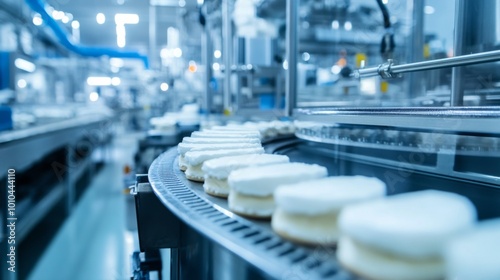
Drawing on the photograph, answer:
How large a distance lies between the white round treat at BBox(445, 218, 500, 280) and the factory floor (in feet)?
2.83

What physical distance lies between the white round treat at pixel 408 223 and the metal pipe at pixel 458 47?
2.83ft

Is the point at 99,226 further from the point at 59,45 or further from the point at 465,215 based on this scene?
the point at 465,215

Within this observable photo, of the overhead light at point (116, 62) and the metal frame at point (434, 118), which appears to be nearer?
the metal frame at point (434, 118)

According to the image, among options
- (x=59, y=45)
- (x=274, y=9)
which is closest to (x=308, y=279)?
(x=274, y=9)

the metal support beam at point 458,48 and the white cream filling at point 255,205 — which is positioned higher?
the metal support beam at point 458,48

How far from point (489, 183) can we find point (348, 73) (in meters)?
0.98

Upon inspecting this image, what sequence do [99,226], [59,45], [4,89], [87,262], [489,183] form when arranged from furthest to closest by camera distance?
[59,45], [99,226], [4,89], [87,262], [489,183]

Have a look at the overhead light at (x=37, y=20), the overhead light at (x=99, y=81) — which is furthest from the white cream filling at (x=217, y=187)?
the overhead light at (x=99, y=81)

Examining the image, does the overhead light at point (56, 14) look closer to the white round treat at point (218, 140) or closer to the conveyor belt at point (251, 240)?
the white round treat at point (218, 140)

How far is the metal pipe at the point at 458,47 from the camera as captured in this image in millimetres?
1070

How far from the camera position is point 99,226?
261 centimetres

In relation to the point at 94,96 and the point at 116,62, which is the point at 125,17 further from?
the point at 94,96

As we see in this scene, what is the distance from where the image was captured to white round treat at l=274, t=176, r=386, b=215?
38 centimetres

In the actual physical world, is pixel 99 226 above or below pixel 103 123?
below
